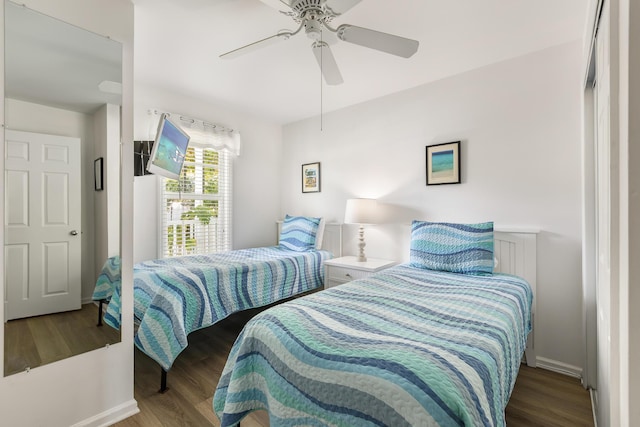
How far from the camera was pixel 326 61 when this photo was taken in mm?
1846

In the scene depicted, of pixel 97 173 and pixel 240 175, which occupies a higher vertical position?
pixel 240 175

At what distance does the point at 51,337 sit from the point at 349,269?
7.22ft

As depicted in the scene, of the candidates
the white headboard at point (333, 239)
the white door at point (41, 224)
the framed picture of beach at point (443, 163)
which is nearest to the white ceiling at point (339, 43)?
the framed picture of beach at point (443, 163)

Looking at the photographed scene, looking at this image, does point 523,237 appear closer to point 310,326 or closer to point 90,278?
point 310,326

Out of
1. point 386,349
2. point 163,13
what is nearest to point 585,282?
point 386,349

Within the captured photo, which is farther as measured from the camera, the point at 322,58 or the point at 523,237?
the point at 523,237

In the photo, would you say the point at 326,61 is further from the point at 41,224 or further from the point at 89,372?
the point at 89,372

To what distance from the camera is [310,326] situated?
4.28ft

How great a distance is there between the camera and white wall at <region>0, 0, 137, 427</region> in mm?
1434

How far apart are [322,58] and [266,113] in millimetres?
2292

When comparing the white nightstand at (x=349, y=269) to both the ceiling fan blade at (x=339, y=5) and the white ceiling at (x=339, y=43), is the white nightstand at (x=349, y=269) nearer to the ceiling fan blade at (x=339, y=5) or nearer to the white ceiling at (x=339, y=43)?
the white ceiling at (x=339, y=43)

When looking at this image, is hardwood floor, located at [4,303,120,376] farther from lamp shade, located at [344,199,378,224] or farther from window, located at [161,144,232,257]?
lamp shade, located at [344,199,378,224]

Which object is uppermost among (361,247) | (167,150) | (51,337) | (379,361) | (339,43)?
(339,43)

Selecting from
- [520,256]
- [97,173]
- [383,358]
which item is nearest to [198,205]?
[97,173]
